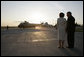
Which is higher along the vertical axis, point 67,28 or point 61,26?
point 61,26

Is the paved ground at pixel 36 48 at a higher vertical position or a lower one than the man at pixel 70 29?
lower

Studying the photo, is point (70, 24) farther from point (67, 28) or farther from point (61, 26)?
point (61, 26)

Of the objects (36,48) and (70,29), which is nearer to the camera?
(36,48)

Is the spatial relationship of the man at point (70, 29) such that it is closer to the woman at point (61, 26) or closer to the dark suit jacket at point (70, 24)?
the dark suit jacket at point (70, 24)

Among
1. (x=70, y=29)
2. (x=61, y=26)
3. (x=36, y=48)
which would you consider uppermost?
(x=61, y=26)

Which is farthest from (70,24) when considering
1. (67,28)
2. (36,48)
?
(36,48)

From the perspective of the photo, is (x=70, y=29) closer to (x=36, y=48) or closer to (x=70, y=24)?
(x=70, y=24)

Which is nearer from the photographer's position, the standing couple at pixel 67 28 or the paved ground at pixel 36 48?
the paved ground at pixel 36 48

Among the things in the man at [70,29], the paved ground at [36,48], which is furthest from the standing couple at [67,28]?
the paved ground at [36,48]

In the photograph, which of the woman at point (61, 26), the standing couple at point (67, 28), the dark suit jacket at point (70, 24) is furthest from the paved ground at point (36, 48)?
the dark suit jacket at point (70, 24)

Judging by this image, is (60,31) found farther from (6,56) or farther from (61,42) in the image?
(6,56)

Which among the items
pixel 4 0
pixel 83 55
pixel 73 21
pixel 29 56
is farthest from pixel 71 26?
pixel 4 0

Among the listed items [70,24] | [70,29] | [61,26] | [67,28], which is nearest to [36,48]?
[61,26]

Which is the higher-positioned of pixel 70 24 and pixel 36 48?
pixel 70 24
